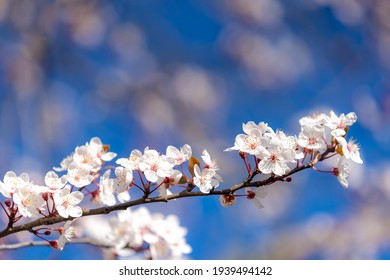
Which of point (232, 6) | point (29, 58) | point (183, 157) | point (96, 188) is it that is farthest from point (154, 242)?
point (232, 6)

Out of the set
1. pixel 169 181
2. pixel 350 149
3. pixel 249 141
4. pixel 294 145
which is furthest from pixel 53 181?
pixel 350 149

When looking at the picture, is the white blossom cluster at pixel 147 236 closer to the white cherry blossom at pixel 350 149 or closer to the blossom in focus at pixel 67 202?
the blossom in focus at pixel 67 202

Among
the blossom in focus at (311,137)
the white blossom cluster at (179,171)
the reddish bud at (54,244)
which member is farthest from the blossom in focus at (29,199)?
the blossom in focus at (311,137)

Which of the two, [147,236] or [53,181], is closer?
[53,181]

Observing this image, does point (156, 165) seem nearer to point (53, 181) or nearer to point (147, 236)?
point (53, 181)

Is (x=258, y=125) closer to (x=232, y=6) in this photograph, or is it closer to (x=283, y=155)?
(x=283, y=155)

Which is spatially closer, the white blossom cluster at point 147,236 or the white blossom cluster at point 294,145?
the white blossom cluster at point 294,145

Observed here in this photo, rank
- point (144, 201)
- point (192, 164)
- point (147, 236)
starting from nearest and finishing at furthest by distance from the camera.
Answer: point (144, 201) < point (192, 164) < point (147, 236)
